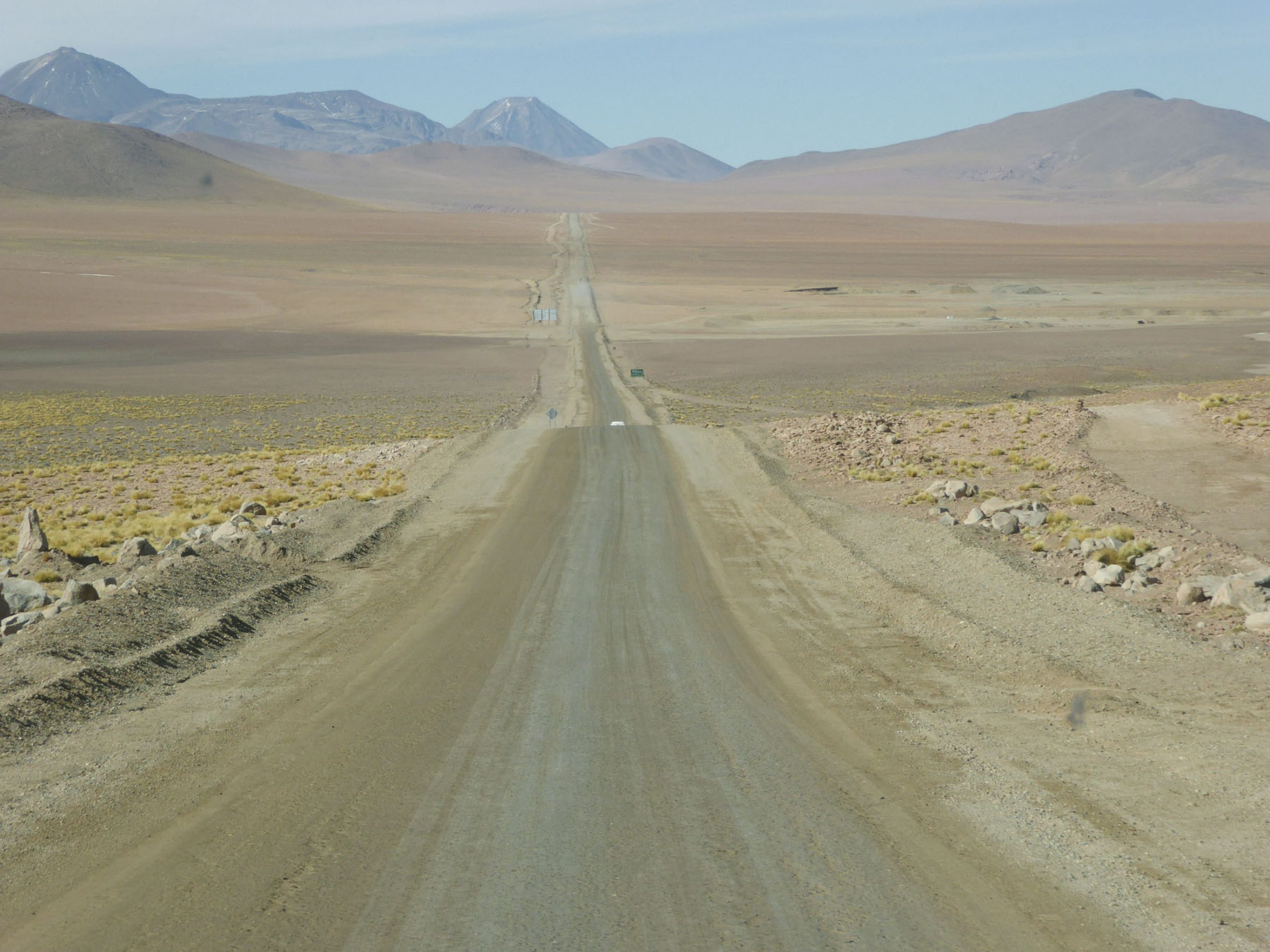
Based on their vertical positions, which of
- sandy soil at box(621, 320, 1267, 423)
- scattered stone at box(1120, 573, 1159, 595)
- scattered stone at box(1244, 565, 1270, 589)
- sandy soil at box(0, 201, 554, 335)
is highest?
sandy soil at box(0, 201, 554, 335)

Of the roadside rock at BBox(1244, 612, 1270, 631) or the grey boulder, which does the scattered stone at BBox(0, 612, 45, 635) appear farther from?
the grey boulder

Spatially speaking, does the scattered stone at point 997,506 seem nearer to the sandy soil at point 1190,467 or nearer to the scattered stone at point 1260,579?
the sandy soil at point 1190,467

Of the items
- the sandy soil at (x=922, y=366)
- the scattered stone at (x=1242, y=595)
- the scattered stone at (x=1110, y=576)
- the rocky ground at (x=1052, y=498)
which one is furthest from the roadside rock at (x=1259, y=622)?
the sandy soil at (x=922, y=366)

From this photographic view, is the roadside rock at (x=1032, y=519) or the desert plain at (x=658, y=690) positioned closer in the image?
the desert plain at (x=658, y=690)

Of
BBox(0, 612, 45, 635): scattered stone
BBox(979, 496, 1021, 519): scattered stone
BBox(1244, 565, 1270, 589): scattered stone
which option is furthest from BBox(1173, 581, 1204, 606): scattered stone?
BBox(0, 612, 45, 635): scattered stone

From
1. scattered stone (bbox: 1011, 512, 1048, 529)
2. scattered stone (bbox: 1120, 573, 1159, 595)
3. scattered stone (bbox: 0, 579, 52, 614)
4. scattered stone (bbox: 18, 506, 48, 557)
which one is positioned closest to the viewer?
scattered stone (bbox: 1120, 573, 1159, 595)

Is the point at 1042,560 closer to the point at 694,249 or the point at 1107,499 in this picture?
the point at 1107,499

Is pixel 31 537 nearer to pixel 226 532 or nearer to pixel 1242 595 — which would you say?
pixel 226 532
